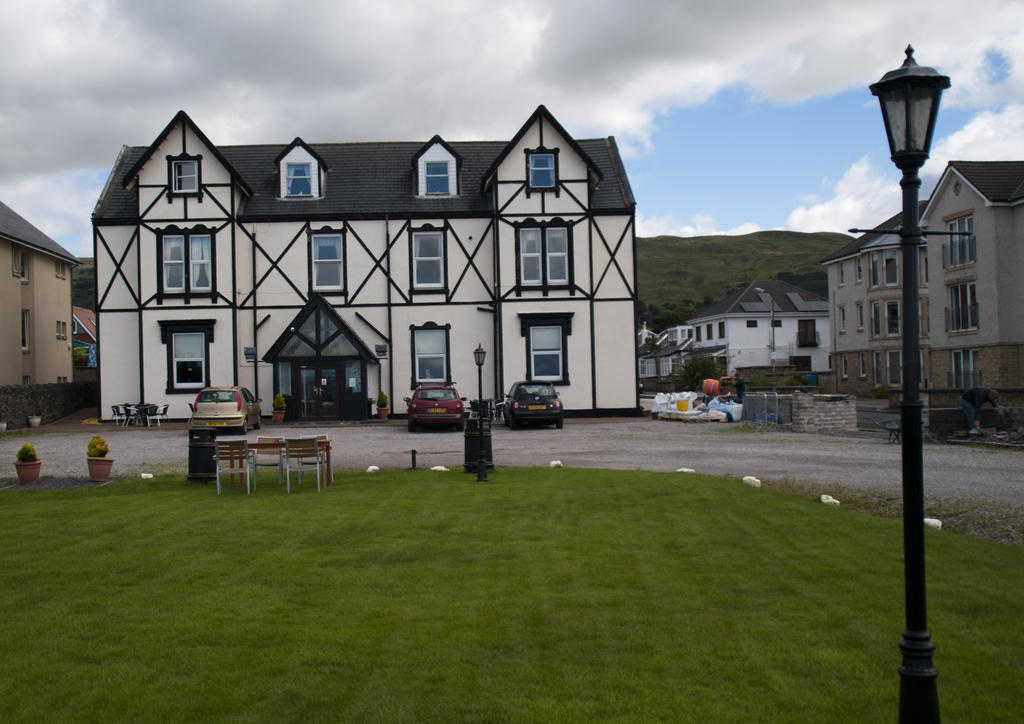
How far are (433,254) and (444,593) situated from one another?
28.1 meters

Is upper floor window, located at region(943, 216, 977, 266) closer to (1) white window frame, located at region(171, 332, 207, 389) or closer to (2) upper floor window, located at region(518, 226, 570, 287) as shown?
Answer: (2) upper floor window, located at region(518, 226, 570, 287)

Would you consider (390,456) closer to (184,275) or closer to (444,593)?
(444,593)

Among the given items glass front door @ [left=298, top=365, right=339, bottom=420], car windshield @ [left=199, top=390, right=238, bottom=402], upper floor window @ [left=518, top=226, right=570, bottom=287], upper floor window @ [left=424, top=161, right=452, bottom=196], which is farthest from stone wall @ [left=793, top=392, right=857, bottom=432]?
car windshield @ [left=199, top=390, right=238, bottom=402]

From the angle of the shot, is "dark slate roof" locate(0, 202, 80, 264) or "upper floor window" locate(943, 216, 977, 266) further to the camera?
"upper floor window" locate(943, 216, 977, 266)

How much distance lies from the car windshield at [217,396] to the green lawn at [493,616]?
16617 millimetres

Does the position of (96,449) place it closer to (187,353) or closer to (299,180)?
(187,353)

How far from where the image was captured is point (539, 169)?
34.1 meters

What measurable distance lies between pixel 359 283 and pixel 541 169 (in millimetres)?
8161

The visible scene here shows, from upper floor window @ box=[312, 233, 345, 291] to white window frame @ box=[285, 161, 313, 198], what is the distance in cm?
200

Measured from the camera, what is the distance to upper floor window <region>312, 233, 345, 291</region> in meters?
34.5

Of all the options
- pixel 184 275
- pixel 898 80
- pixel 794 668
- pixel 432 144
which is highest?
pixel 432 144

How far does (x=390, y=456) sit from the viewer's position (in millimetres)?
20125

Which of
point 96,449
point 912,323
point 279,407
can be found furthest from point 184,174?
point 912,323

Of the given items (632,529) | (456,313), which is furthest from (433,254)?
(632,529)
